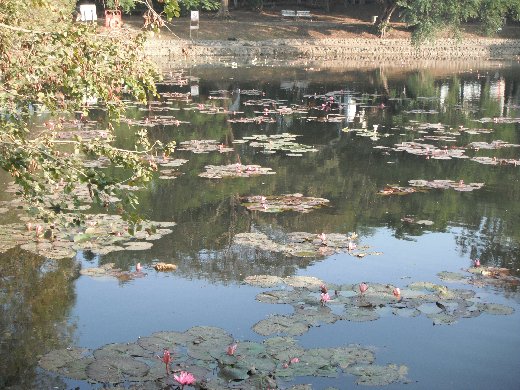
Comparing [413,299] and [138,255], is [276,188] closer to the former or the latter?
[138,255]

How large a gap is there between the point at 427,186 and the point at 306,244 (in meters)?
4.14

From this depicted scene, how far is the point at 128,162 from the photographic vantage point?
22.7ft

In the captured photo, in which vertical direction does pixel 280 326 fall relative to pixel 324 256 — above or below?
below

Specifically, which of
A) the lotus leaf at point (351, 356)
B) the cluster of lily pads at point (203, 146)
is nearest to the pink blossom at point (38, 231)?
the lotus leaf at point (351, 356)

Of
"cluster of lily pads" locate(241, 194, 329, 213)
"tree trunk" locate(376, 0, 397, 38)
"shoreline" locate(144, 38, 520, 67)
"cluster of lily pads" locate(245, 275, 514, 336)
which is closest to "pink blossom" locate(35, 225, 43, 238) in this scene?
"cluster of lily pads" locate(245, 275, 514, 336)

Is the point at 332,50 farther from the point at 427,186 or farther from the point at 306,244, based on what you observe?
the point at 306,244

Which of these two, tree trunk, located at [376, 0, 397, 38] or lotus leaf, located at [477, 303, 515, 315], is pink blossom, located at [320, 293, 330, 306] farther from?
tree trunk, located at [376, 0, 397, 38]

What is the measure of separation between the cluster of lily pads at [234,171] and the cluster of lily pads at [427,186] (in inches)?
91.7

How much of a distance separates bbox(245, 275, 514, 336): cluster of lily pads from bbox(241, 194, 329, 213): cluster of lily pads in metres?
3.07

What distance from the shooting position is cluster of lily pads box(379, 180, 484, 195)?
45.1 feet

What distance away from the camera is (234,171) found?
15.0m

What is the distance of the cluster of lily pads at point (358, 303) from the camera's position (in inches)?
323

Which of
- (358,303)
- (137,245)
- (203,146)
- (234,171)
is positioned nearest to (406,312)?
(358,303)

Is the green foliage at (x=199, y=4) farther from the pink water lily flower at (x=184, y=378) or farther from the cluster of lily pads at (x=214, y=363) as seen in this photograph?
the pink water lily flower at (x=184, y=378)
